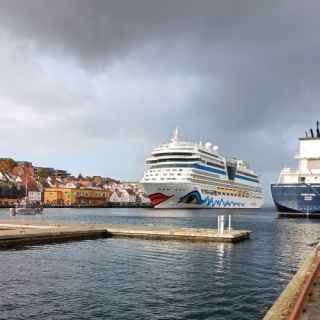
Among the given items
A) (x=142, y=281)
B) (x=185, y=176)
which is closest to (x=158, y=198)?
(x=185, y=176)

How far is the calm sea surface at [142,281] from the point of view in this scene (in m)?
15.3

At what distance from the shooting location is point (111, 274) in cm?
2155

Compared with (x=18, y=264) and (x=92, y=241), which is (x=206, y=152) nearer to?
Result: (x=92, y=241)

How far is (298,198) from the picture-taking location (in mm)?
80875

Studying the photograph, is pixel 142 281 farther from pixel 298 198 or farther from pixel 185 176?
pixel 185 176

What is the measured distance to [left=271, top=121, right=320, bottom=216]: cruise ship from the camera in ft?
260

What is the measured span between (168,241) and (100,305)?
2123 cm

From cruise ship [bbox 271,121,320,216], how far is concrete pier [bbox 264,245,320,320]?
215 ft

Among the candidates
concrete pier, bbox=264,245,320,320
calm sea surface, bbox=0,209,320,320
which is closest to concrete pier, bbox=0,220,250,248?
calm sea surface, bbox=0,209,320,320

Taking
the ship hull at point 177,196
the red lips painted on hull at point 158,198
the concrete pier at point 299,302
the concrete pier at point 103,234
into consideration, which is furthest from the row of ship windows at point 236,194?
the concrete pier at point 299,302

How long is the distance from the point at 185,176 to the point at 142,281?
325 ft

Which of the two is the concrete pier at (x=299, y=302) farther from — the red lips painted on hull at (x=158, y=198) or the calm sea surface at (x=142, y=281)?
the red lips painted on hull at (x=158, y=198)

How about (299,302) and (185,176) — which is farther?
(185,176)

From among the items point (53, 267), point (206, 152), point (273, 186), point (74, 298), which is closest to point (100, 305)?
point (74, 298)
